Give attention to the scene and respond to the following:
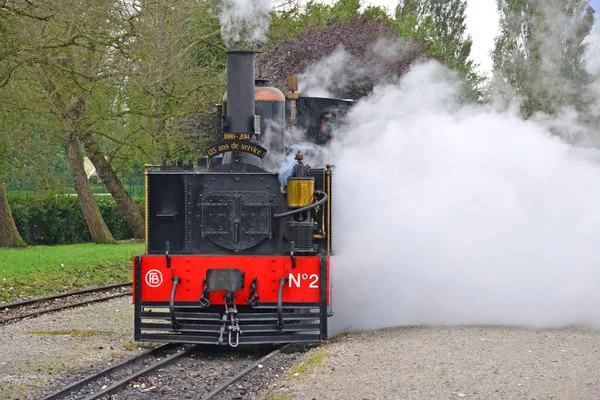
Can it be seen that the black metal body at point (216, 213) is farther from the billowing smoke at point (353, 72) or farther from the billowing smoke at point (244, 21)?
the billowing smoke at point (353, 72)

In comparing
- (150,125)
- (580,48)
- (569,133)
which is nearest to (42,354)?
(569,133)

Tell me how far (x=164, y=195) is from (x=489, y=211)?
415 cm

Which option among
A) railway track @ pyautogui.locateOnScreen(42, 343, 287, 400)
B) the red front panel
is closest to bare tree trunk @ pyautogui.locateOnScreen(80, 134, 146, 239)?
the red front panel

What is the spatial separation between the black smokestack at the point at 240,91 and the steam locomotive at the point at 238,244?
0.03 feet

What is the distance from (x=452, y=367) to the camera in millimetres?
7910

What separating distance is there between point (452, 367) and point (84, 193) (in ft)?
69.7

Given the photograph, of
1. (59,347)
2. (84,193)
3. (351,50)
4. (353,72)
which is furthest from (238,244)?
(84,193)

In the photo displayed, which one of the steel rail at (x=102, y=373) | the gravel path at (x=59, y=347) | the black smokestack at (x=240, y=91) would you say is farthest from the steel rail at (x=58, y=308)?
the black smokestack at (x=240, y=91)

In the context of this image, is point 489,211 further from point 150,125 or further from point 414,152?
point 150,125

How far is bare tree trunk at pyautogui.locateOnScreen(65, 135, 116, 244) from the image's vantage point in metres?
26.5

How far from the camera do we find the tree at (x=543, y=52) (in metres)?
19.0

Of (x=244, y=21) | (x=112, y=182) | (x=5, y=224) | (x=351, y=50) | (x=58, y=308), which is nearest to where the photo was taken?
(x=244, y=21)

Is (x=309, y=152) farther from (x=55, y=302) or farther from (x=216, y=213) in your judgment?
(x=55, y=302)

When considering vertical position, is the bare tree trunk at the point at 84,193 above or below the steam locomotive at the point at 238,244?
above
